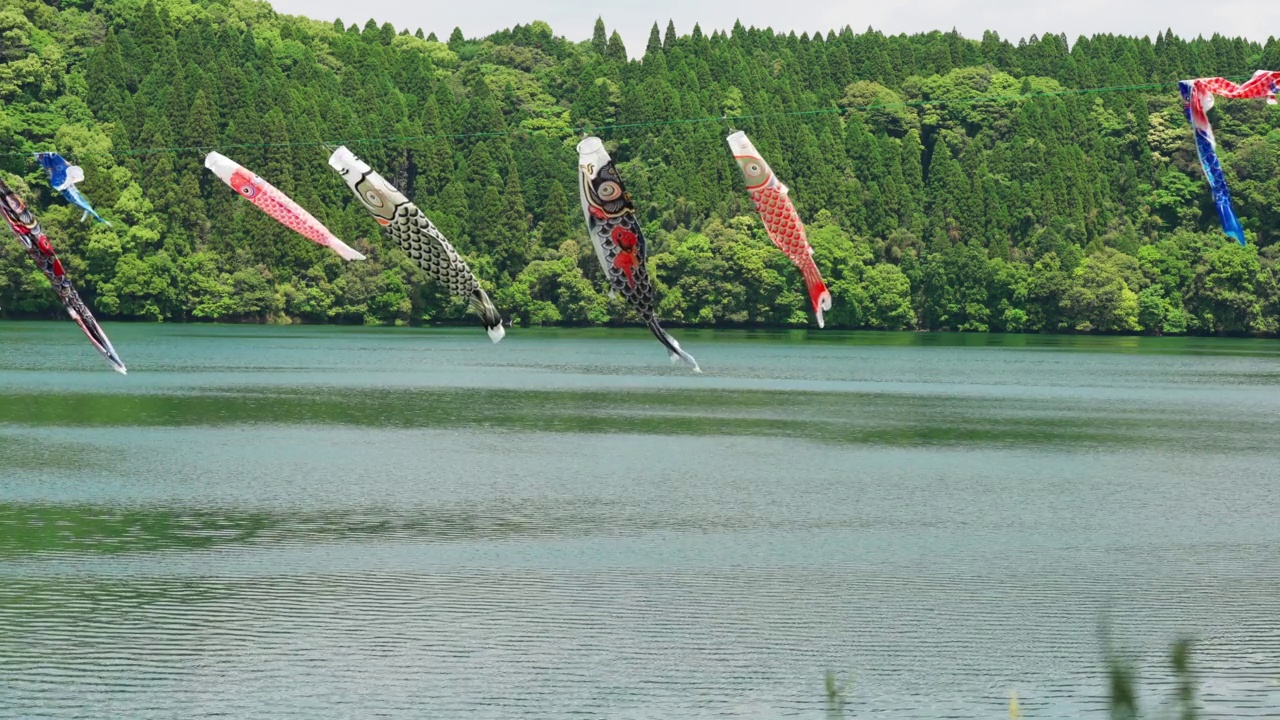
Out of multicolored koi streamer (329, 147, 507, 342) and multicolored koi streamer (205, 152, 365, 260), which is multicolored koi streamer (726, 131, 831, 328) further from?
multicolored koi streamer (205, 152, 365, 260)

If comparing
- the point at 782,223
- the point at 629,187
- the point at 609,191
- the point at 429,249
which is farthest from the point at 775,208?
the point at 629,187

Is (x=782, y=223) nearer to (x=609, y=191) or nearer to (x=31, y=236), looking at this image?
(x=609, y=191)

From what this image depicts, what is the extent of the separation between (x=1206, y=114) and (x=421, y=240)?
4308mm

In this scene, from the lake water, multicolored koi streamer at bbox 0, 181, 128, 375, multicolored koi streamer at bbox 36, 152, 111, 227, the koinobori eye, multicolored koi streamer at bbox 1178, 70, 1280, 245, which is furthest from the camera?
the lake water

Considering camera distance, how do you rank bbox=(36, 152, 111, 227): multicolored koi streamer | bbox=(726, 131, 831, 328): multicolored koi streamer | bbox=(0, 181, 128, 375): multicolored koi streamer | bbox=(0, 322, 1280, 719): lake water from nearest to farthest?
bbox=(726, 131, 831, 328): multicolored koi streamer < bbox=(0, 181, 128, 375): multicolored koi streamer < bbox=(36, 152, 111, 227): multicolored koi streamer < bbox=(0, 322, 1280, 719): lake water

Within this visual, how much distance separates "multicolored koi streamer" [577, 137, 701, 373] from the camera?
914 cm

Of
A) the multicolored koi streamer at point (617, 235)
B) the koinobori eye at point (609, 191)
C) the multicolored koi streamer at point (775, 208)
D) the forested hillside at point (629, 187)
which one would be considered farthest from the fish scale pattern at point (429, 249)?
the forested hillside at point (629, 187)

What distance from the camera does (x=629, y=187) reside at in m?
84.2

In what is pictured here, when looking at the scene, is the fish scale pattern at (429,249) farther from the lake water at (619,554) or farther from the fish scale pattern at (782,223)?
the lake water at (619,554)

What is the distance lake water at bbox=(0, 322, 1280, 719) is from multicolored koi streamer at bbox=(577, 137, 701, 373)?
4327 mm

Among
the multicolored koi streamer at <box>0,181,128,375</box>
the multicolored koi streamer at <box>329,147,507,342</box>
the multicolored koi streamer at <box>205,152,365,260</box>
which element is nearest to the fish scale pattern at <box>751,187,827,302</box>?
the multicolored koi streamer at <box>329,147,507,342</box>

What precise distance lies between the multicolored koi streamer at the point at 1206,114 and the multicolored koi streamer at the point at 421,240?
3.76 meters

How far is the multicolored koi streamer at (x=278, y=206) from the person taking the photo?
419 inches

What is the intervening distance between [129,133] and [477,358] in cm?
3991
